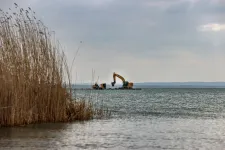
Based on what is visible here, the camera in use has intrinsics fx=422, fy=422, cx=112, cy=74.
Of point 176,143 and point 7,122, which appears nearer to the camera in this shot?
point 176,143

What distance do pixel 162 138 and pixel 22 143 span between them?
372 centimetres

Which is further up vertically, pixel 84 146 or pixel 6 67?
pixel 6 67

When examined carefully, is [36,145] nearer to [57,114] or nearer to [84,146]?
[84,146]

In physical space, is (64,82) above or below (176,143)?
above

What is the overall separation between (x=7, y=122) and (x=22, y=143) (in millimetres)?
2312

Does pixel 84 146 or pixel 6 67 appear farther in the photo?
pixel 6 67

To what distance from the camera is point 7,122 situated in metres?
11.9

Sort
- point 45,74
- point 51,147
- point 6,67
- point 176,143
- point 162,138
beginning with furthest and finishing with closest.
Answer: point 45,74 < point 6,67 < point 162,138 < point 176,143 < point 51,147

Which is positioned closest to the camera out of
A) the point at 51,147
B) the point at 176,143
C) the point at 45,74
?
the point at 51,147

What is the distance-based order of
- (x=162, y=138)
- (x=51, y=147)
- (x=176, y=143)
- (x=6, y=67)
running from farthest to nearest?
(x=6, y=67) → (x=162, y=138) → (x=176, y=143) → (x=51, y=147)

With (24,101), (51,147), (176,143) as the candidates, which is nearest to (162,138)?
(176,143)

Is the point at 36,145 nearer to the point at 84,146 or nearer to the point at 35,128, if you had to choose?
the point at 84,146

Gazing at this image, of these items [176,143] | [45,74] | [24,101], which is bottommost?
[176,143]

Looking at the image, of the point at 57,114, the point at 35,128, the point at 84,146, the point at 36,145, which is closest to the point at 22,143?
the point at 36,145
